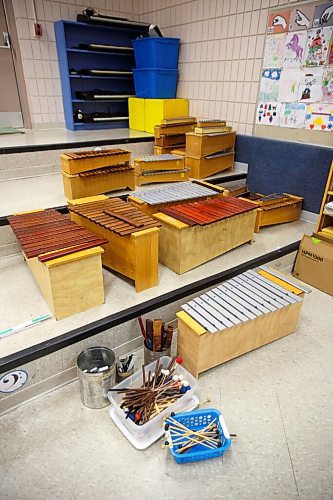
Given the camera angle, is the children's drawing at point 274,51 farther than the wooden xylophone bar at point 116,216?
Yes

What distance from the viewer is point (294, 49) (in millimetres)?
3043

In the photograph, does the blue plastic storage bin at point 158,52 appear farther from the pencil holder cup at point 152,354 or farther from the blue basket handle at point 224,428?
the blue basket handle at point 224,428

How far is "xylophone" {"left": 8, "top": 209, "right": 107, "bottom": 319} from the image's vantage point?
5.44 ft

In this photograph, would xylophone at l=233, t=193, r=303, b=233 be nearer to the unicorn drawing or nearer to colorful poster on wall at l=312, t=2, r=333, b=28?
the unicorn drawing

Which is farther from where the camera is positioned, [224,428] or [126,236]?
[126,236]

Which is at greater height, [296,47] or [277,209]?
[296,47]

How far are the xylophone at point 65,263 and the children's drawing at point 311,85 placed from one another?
2525 mm

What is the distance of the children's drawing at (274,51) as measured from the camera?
3.14 meters

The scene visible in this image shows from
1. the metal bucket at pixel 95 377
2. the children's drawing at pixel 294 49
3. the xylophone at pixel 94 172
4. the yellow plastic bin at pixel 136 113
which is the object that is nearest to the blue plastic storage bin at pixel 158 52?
the yellow plastic bin at pixel 136 113

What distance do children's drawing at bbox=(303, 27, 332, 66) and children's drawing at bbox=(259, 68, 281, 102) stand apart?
1.06 ft

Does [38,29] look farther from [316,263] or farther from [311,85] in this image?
[316,263]

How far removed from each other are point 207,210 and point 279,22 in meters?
2.22

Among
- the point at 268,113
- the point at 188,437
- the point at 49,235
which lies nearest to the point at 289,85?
the point at 268,113

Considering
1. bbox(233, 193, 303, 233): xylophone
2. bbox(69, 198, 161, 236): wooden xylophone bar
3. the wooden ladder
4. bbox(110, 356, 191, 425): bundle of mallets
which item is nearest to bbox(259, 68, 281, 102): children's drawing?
bbox(233, 193, 303, 233): xylophone
